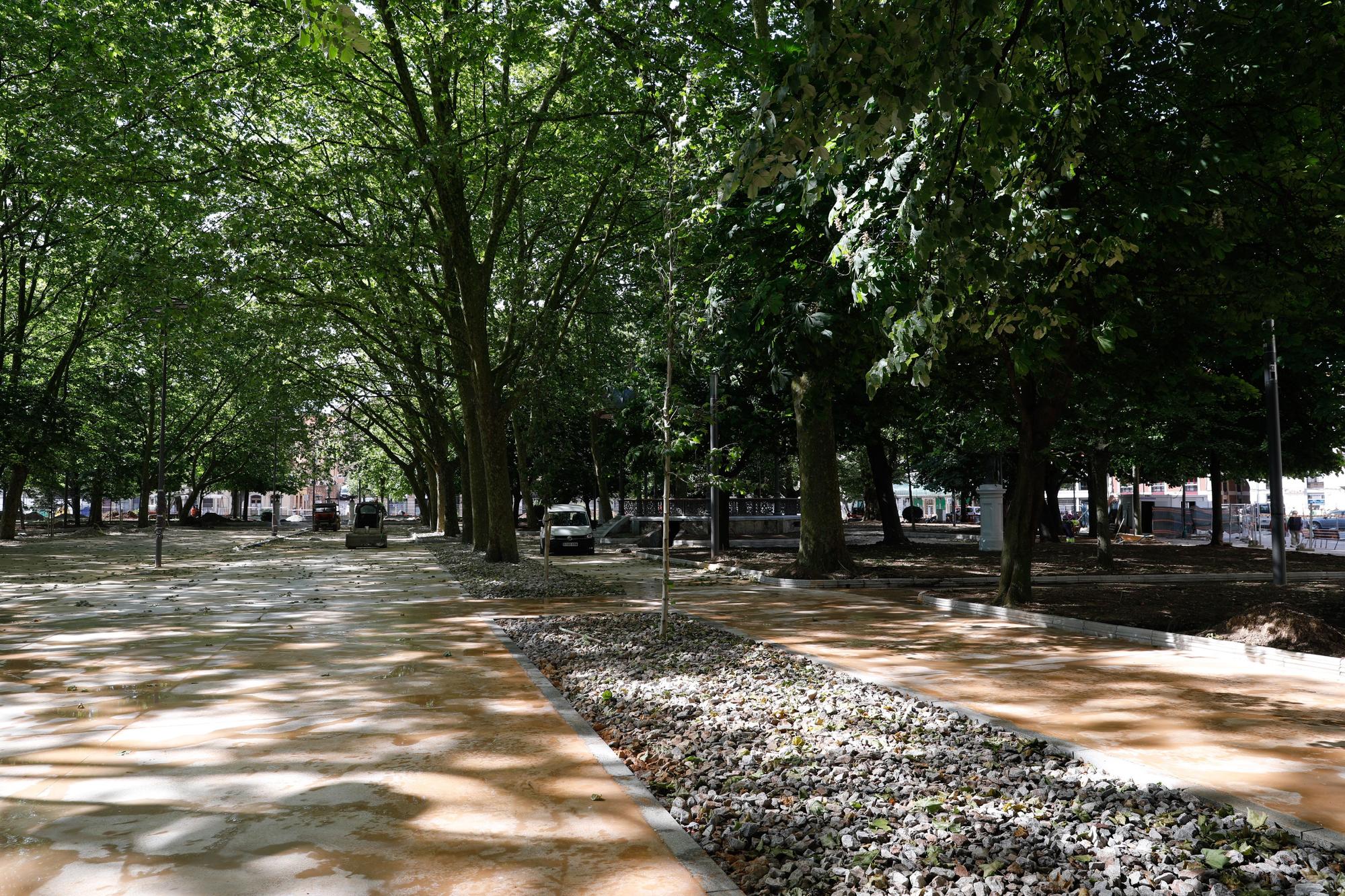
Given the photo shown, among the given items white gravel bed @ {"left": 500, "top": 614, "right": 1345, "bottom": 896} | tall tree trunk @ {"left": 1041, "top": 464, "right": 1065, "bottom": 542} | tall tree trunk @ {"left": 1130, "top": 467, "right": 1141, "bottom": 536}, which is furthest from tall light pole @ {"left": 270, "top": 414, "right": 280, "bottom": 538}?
tall tree trunk @ {"left": 1130, "top": 467, "right": 1141, "bottom": 536}

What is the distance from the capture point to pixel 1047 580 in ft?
56.5

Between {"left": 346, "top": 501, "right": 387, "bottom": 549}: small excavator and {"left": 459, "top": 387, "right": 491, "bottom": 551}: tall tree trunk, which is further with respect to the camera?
{"left": 346, "top": 501, "right": 387, "bottom": 549}: small excavator

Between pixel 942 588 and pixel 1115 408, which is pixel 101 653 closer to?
pixel 942 588

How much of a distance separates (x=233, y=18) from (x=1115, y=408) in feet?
59.7

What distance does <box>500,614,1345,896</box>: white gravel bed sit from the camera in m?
3.68

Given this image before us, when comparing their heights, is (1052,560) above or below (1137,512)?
below

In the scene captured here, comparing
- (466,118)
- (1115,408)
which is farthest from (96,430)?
(1115,408)

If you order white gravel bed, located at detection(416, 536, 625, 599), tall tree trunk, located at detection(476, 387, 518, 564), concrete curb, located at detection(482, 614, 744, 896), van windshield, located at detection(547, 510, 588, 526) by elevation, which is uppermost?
tall tree trunk, located at detection(476, 387, 518, 564)

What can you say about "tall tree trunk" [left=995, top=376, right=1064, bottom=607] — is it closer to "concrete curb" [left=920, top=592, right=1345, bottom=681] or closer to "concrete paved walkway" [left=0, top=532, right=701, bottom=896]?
"concrete curb" [left=920, top=592, right=1345, bottom=681]

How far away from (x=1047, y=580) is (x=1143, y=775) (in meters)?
13.2

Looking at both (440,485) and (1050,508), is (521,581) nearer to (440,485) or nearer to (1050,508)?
(440,485)

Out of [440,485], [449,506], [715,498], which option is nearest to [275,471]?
[449,506]

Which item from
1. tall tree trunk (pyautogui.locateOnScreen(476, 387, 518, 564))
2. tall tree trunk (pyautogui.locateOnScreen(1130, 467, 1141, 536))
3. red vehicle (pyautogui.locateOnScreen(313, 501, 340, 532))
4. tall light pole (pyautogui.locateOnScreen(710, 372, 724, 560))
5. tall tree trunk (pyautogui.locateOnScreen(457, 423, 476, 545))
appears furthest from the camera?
red vehicle (pyautogui.locateOnScreen(313, 501, 340, 532))

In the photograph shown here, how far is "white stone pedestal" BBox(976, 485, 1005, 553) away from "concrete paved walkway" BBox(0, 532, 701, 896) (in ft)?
65.2
